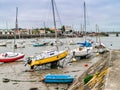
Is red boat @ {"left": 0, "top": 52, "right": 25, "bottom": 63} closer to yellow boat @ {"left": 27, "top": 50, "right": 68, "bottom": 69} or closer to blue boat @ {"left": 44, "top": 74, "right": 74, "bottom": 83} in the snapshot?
yellow boat @ {"left": 27, "top": 50, "right": 68, "bottom": 69}

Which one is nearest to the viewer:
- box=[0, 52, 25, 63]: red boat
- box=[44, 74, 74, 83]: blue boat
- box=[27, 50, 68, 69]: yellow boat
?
box=[44, 74, 74, 83]: blue boat

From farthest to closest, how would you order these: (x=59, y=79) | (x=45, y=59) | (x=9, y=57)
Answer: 1. (x=9, y=57)
2. (x=45, y=59)
3. (x=59, y=79)

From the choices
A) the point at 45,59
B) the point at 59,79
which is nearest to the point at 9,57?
the point at 45,59

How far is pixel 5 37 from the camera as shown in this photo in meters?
145

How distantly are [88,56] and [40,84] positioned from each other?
2056 cm

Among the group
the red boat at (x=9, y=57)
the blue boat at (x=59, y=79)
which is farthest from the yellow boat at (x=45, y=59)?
the red boat at (x=9, y=57)

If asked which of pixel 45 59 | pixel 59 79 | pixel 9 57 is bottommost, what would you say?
pixel 9 57

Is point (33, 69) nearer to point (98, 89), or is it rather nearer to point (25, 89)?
point (25, 89)

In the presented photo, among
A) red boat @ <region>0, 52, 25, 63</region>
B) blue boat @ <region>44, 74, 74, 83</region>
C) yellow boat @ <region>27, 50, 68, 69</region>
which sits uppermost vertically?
yellow boat @ <region>27, 50, 68, 69</region>

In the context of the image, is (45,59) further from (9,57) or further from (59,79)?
(9,57)

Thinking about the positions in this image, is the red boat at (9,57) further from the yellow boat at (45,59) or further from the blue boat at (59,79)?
the blue boat at (59,79)

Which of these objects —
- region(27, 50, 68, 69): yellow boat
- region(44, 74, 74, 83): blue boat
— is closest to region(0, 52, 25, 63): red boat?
region(27, 50, 68, 69): yellow boat

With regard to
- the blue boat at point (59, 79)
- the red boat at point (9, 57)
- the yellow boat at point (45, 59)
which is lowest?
the red boat at point (9, 57)

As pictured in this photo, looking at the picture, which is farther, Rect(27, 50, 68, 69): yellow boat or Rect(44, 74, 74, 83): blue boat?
Rect(27, 50, 68, 69): yellow boat
